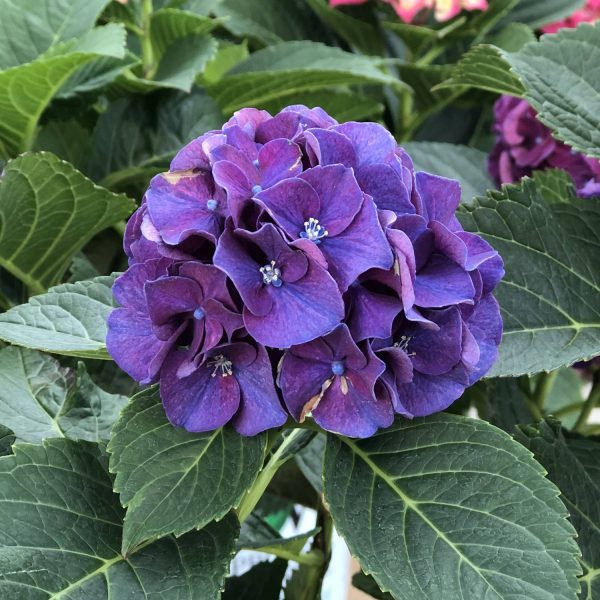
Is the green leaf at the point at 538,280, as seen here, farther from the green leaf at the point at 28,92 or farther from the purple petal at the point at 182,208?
the green leaf at the point at 28,92

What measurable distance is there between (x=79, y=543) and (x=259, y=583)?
27cm

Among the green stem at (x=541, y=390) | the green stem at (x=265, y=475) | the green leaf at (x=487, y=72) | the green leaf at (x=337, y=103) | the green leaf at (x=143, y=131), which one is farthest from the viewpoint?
the green leaf at (x=337, y=103)

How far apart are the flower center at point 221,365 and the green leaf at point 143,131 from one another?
50cm

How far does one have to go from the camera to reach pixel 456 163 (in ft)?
3.39

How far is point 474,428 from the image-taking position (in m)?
0.49

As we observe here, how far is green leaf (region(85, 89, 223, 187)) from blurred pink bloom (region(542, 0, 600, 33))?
24.0 inches

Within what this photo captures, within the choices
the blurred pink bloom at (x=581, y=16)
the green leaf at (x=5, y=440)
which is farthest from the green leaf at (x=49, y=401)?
the blurred pink bloom at (x=581, y=16)

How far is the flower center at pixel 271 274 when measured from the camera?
0.44m

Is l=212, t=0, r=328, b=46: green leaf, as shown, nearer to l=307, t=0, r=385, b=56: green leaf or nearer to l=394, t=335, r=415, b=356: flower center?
l=307, t=0, r=385, b=56: green leaf

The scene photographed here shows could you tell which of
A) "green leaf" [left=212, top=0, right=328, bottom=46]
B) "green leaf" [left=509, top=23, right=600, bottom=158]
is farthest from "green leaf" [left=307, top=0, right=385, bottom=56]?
"green leaf" [left=509, top=23, right=600, bottom=158]

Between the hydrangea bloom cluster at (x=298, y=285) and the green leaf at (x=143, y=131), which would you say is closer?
the hydrangea bloom cluster at (x=298, y=285)

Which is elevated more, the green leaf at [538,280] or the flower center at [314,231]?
the flower center at [314,231]

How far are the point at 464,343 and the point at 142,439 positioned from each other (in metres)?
0.19

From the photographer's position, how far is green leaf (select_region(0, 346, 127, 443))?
25.0 inches
